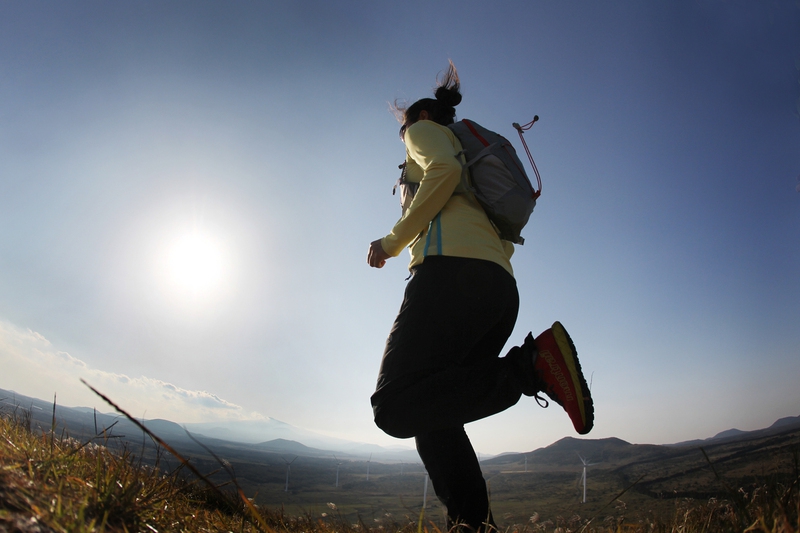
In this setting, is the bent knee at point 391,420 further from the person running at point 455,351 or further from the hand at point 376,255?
the hand at point 376,255

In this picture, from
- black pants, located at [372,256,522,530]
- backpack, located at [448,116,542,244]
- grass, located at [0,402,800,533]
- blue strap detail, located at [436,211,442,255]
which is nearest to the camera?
grass, located at [0,402,800,533]

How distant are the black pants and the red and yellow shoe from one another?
14cm

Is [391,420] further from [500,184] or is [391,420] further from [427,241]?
[500,184]

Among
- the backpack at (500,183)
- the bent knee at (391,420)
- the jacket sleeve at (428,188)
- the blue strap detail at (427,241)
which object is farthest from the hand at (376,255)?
the bent knee at (391,420)

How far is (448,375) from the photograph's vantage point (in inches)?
81.9

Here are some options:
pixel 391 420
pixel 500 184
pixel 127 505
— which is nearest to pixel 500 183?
pixel 500 184

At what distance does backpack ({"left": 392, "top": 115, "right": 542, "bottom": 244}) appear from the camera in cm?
255

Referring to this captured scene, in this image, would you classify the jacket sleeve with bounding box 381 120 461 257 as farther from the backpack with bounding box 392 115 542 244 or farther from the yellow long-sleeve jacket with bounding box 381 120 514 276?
the backpack with bounding box 392 115 542 244

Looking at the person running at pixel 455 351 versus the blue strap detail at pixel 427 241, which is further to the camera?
the blue strap detail at pixel 427 241

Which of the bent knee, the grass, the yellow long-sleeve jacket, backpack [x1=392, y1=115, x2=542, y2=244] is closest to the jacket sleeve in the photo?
the yellow long-sleeve jacket

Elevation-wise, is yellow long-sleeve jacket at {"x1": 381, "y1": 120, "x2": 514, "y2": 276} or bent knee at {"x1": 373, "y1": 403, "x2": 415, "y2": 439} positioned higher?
yellow long-sleeve jacket at {"x1": 381, "y1": 120, "x2": 514, "y2": 276}

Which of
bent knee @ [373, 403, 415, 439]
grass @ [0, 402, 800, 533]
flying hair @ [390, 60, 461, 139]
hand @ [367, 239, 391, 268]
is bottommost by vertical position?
grass @ [0, 402, 800, 533]

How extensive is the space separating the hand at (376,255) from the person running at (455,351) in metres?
0.05

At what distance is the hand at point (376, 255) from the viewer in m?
2.64
